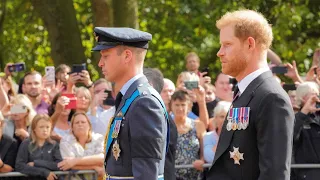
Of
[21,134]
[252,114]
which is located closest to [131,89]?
[252,114]

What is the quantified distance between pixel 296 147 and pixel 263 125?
493 centimetres

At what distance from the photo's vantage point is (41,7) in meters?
15.2

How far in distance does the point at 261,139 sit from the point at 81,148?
5.17 m

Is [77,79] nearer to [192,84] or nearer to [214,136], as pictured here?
[192,84]

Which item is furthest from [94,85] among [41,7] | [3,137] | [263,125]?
[263,125]

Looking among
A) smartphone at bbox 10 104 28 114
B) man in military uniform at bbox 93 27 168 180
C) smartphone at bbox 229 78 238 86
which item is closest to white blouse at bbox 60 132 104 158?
smartphone at bbox 10 104 28 114

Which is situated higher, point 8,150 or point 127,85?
point 127,85

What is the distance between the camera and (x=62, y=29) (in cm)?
1520

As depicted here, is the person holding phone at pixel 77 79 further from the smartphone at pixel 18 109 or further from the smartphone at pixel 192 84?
the smartphone at pixel 192 84

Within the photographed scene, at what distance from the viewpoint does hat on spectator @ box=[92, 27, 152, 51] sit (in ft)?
17.8

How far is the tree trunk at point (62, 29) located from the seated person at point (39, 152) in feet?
18.3

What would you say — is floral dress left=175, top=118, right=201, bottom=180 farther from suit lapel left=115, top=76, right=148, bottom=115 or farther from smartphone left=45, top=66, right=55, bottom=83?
suit lapel left=115, top=76, right=148, bottom=115

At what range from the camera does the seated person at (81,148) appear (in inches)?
370

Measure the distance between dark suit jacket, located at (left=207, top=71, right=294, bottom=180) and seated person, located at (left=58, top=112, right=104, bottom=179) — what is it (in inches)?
186
